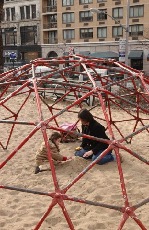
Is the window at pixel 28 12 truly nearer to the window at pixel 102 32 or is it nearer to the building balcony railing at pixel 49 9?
the building balcony railing at pixel 49 9

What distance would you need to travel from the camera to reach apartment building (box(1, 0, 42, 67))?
34.4 m

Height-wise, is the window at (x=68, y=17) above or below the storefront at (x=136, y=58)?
above

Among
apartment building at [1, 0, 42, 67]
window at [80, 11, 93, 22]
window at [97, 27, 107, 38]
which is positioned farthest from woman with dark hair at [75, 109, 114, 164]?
apartment building at [1, 0, 42, 67]

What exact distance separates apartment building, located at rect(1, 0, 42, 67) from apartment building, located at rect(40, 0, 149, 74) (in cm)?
112

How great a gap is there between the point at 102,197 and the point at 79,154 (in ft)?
4.81

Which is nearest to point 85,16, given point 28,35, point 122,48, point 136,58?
point 136,58

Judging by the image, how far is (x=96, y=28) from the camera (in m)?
30.6

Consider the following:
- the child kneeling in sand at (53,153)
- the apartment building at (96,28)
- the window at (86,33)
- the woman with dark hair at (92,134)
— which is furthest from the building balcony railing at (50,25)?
the child kneeling in sand at (53,153)

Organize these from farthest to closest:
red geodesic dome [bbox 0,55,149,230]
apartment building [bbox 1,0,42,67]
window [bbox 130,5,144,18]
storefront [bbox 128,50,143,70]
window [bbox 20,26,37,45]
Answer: window [bbox 20,26,37,45] → apartment building [bbox 1,0,42,67] → storefront [bbox 128,50,143,70] → window [bbox 130,5,144,18] → red geodesic dome [bbox 0,55,149,230]

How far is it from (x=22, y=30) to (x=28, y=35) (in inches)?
36.1

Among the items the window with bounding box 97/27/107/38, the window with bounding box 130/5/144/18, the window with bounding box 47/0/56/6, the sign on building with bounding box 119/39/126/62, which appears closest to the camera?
the sign on building with bounding box 119/39/126/62

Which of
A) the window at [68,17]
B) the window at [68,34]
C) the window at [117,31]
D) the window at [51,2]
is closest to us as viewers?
the window at [117,31]

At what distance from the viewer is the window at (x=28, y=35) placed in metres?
34.7

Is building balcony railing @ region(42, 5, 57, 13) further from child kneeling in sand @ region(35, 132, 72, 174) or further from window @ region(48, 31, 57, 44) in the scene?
child kneeling in sand @ region(35, 132, 72, 174)
